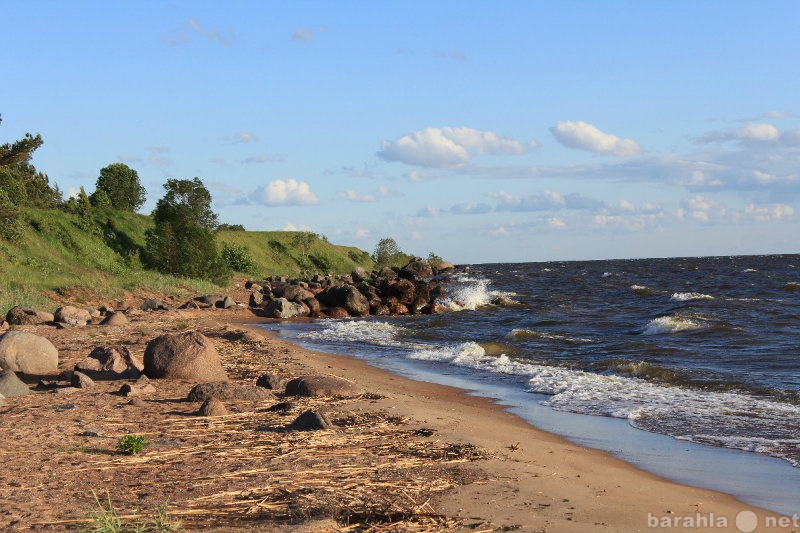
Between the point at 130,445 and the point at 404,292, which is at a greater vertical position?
the point at 404,292

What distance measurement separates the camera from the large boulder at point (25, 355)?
1361 centimetres

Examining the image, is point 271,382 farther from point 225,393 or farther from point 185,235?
point 185,235

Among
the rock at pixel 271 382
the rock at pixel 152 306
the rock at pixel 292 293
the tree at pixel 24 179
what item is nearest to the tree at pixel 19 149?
the tree at pixel 24 179

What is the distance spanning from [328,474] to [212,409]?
3.42 m

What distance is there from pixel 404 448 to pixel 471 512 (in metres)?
2.42

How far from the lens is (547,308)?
37.7m

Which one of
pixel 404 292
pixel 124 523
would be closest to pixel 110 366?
pixel 124 523

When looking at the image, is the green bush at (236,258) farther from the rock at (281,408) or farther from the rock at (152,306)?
the rock at (281,408)

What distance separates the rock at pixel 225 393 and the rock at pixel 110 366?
2548 mm

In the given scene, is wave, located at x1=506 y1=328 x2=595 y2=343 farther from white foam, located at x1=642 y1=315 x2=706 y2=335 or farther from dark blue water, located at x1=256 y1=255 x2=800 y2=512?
white foam, located at x1=642 y1=315 x2=706 y2=335

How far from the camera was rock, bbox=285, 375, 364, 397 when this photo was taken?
485 inches

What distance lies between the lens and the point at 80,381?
12.3 meters

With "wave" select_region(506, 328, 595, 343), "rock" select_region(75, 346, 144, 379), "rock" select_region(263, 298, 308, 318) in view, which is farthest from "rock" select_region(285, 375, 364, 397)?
"rock" select_region(263, 298, 308, 318)

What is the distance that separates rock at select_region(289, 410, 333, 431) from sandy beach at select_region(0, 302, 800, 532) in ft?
0.53
